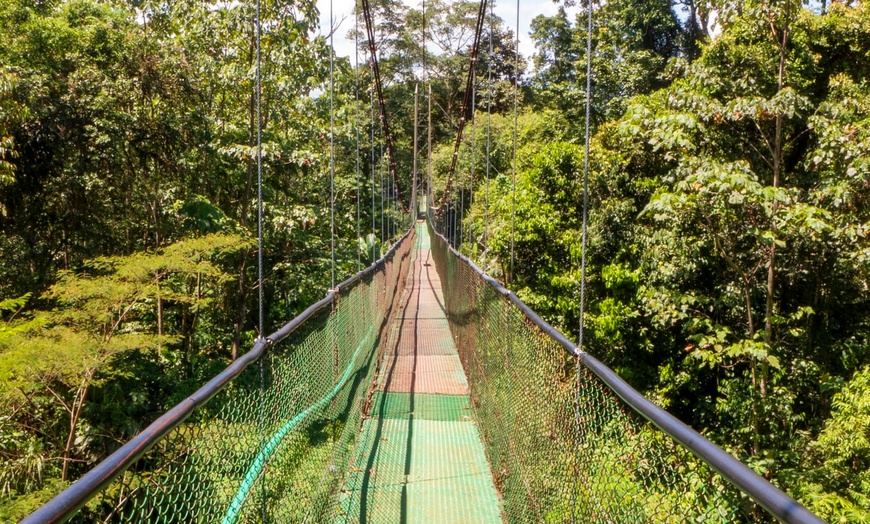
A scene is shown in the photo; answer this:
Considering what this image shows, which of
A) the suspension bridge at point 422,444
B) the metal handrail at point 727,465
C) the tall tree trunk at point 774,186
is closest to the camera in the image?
the metal handrail at point 727,465

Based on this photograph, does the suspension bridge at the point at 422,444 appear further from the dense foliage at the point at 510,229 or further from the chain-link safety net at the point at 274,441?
the dense foliage at the point at 510,229

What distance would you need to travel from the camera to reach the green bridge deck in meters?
2.38

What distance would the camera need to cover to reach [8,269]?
6055 mm

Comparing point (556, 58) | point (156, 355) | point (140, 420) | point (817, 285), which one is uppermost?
point (556, 58)

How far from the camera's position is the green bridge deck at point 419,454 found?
2.38 meters

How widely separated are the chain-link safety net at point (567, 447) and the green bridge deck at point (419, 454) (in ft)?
0.41

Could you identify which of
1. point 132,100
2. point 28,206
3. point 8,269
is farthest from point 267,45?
point 8,269

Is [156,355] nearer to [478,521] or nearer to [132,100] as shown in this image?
[132,100]

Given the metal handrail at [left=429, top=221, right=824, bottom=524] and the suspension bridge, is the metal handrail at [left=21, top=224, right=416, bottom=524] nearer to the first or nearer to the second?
the suspension bridge

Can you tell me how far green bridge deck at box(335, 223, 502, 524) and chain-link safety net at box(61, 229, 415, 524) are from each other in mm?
147

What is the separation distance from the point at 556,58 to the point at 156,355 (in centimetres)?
1462

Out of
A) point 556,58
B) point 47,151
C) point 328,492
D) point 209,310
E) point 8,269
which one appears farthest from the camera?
point 556,58

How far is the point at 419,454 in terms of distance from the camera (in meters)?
2.98

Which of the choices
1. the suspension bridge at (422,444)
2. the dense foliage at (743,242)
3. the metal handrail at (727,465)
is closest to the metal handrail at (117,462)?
the suspension bridge at (422,444)
